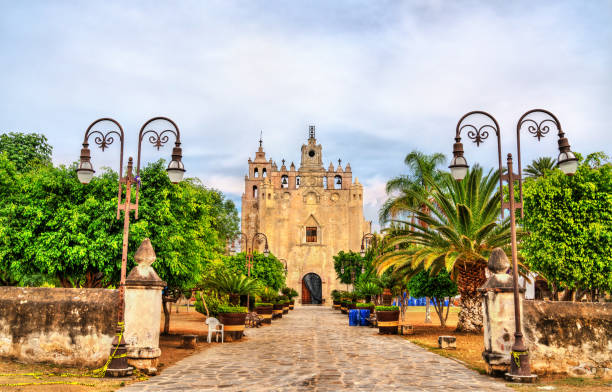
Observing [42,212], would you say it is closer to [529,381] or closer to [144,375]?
[144,375]

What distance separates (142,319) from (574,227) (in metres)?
15.7

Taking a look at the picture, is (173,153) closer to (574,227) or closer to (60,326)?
Answer: (60,326)

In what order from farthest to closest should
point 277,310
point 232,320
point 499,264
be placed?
point 277,310 → point 232,320 → point 499,264

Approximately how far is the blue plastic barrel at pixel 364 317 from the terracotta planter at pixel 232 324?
8635 millimetres

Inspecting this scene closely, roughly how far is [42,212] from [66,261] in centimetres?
159

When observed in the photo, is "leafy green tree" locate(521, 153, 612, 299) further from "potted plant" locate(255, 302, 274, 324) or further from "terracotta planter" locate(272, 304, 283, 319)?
Answer: "terracotta planter" locate(272, 304, 283, 319)

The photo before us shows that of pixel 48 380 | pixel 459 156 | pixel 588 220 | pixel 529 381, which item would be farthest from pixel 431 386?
pixel 588 220

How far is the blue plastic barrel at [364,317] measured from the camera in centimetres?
2303

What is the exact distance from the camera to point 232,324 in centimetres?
1588

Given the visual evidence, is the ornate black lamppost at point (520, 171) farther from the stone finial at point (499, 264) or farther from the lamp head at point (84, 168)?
the lamp head at point (84, 168)

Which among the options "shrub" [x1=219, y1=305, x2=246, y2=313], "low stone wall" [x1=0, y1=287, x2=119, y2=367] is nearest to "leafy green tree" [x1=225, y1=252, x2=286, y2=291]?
"shrub" [x1=219, y1=305, x2=246, y2=313]

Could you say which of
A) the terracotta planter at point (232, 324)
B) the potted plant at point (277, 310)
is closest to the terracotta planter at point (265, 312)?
the potted plant at point (277, 310)

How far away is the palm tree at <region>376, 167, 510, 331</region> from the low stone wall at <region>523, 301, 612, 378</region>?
7103 mm

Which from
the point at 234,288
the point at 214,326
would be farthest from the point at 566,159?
the point at 234,288
